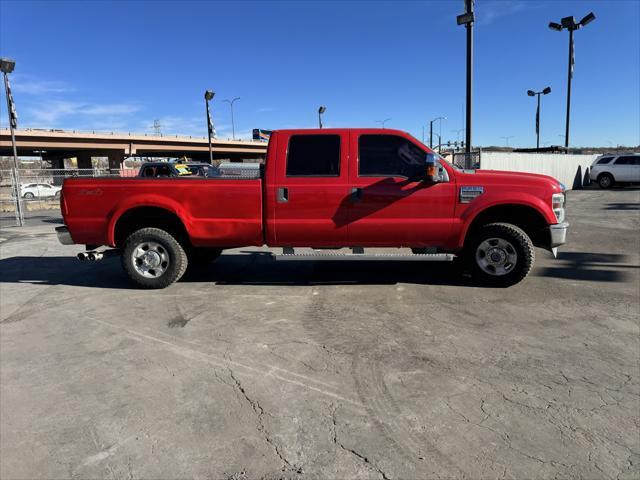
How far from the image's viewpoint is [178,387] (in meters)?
3.40

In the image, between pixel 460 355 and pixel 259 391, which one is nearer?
pixel 259 391

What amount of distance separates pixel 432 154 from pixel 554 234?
6.11ft

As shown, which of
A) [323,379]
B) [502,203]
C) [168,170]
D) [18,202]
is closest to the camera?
[323,379]

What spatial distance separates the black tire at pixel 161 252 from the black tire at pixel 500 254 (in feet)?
12.5

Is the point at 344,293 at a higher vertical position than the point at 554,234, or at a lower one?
lower

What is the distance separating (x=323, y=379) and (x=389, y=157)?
3.22m

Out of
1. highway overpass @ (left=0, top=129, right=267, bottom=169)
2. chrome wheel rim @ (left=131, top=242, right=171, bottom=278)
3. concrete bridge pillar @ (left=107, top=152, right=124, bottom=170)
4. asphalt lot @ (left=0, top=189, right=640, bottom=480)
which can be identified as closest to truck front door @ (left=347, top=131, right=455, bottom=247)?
asphalt lot @ (left=0, top=189, right=640, bottom=480)

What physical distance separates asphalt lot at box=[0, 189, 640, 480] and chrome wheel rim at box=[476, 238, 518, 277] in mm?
329

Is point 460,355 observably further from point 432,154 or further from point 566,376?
point 432,154

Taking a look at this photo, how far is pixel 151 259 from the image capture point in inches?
239

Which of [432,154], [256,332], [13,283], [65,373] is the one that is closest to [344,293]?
[256,332]

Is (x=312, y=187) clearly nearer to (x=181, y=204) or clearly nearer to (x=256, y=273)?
(x=181, y=204)

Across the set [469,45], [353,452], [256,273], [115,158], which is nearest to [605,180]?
[469,45]

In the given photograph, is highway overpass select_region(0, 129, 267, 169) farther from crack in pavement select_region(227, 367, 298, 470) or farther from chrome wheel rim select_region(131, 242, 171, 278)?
crack in pavement select_region(227, 367, 298, 470)
